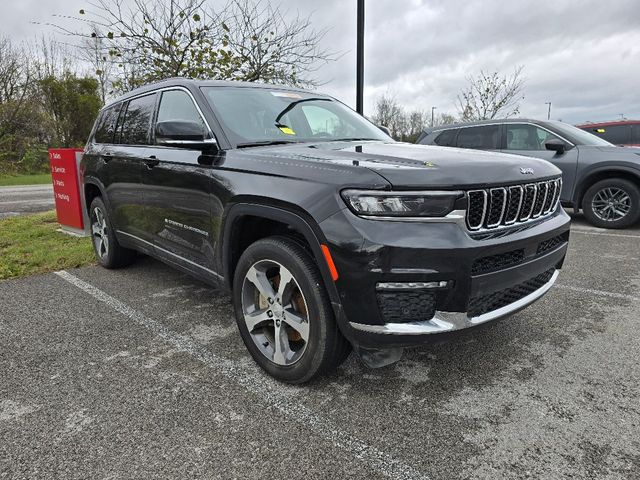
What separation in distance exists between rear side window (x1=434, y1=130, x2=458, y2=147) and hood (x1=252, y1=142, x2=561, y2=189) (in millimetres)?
5717

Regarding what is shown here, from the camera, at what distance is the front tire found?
231cm

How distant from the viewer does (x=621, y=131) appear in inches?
438

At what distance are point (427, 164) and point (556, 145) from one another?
625 cm

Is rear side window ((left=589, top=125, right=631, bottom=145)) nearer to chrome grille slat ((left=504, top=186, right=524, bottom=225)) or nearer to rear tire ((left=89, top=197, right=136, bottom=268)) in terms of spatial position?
chrome grille slat ((left=504, top=186, right=524, bottom=225))

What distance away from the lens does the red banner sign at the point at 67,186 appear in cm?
692

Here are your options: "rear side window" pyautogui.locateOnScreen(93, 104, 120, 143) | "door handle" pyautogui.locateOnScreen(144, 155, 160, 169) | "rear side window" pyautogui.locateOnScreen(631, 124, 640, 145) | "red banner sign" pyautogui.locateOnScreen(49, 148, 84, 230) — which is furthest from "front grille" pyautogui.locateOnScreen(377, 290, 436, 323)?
"rear side window" pyautogui.locateOnScreen(631, 124, 640, 145)

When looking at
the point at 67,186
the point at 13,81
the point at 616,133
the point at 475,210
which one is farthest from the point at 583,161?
the point at 13,81

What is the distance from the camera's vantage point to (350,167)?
2203mm

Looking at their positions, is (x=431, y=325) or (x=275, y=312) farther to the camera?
(x=275, y=312)

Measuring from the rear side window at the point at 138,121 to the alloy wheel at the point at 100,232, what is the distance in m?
1.02

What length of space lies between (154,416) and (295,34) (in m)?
9.31

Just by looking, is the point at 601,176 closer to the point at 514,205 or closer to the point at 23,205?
the point at 514,205

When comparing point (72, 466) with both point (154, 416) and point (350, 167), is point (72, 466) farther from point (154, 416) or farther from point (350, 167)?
point (350, 167)

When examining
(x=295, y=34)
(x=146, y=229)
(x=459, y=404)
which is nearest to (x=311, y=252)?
(x=459, y=404)
